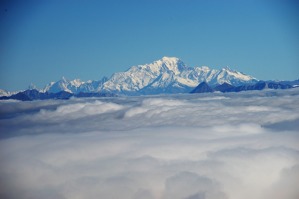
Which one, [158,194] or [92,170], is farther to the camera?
[92,170]

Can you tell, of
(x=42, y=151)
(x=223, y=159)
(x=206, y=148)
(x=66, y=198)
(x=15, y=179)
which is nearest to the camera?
(x=66, y=198)

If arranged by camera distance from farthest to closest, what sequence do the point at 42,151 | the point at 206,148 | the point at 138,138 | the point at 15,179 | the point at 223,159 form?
1. the point at 138,138
2. the point at 42,151
3. the point at 206,148
4. the point at 223,159
5. the point at 15,179

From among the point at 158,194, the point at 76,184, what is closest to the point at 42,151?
the point at 76,184

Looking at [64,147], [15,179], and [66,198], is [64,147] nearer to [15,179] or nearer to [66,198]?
[15,179]

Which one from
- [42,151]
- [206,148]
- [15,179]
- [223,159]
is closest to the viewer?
[15,179]

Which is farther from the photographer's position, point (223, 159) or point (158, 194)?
point (223, 159)

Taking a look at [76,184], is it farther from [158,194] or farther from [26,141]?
[26,141]

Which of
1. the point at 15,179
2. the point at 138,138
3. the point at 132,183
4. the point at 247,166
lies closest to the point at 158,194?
the point at 132,183

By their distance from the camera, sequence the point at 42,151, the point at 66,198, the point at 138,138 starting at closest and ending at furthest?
the point at 66,198
the point at 42,151
the point at 138,138

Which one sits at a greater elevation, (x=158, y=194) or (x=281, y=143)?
(x=281, y=143)
